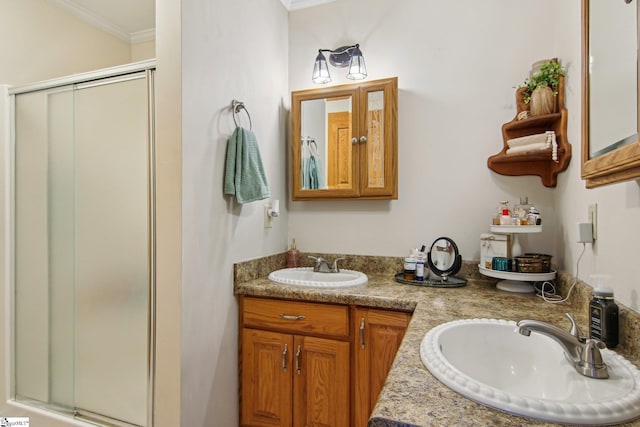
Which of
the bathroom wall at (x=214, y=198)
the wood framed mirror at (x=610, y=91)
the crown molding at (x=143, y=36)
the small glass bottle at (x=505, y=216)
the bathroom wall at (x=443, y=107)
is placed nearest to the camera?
the wood framed mirror at (x=610, y=91)

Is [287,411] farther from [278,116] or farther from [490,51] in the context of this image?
[490,51]

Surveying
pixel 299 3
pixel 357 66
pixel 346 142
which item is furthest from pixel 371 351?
pixel 299 3

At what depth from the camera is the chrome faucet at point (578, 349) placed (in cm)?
69

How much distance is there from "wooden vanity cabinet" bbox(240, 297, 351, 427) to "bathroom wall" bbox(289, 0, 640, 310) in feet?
2.08

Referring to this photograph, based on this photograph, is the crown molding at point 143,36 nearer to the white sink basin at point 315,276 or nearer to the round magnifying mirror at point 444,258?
the white sink basin at point 315,276

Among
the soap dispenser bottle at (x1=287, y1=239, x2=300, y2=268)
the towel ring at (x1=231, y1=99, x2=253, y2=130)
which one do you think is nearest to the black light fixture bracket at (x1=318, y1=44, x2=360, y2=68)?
the towel ring at (x1=231, y1=99, x2=253, y2=130)

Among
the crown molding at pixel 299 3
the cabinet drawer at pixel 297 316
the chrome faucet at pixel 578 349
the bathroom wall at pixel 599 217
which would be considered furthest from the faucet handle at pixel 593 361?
the crown molding at pixel 299 3

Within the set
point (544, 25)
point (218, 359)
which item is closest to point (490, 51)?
point (544, 25)

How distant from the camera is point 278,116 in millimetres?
2121

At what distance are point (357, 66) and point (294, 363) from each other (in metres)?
1.69

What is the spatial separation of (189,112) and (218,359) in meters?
1.12

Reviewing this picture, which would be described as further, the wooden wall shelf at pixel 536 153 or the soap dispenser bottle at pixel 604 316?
the wooden wall shelf at pixel 536 153

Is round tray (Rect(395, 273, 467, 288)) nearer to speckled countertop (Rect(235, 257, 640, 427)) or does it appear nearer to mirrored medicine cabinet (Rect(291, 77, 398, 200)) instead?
speckled countertop (Rect(235, 257, 640, 427))

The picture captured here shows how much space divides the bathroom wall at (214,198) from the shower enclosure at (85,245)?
0.22 metres
